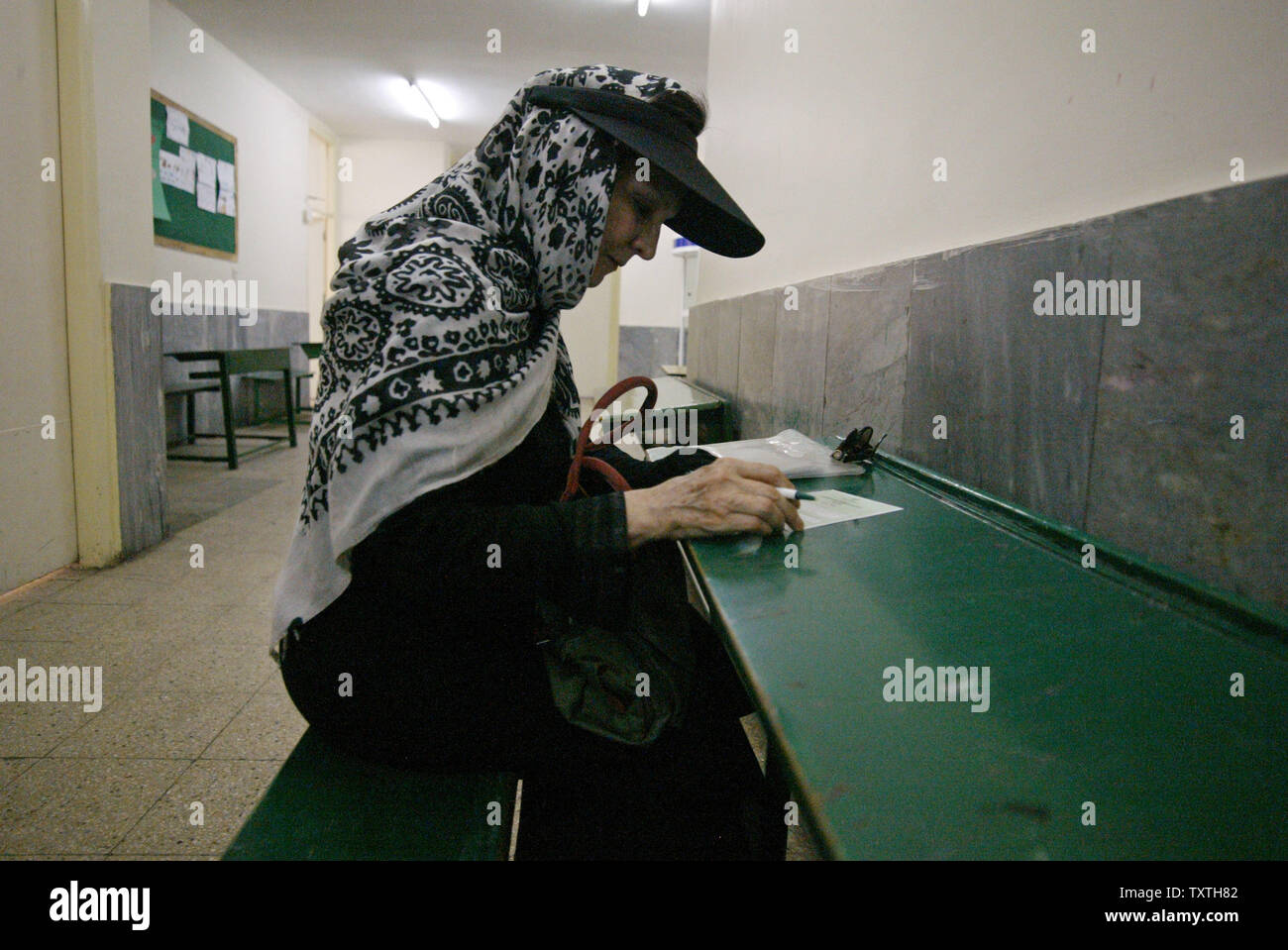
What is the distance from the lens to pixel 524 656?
3.38ft

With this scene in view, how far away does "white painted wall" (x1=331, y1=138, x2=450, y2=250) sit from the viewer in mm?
9102

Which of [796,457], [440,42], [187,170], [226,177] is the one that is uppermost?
[440,42]

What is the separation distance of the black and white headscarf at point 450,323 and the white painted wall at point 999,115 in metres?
0.54

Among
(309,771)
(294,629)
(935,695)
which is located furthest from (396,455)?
(935,695)

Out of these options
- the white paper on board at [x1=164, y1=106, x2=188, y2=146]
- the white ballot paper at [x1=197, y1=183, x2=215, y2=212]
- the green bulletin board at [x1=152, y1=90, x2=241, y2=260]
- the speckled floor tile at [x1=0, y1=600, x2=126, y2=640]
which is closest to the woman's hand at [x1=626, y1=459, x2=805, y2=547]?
the speckled floor tile at [x1=0, y1=600, x2=126, y2=640]

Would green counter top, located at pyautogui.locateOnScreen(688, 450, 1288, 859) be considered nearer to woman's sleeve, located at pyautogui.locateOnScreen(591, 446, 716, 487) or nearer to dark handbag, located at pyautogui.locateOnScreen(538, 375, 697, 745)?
dark handbag, located at pyautogui.locateOnScreen(538, 375, 697, 745)

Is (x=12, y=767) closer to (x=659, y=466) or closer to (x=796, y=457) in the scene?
(x=659, y=466)

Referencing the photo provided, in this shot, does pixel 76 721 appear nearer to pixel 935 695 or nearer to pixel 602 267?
pixel 602 267

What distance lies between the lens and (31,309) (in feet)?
8.72

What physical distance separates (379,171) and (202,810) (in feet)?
29.9
